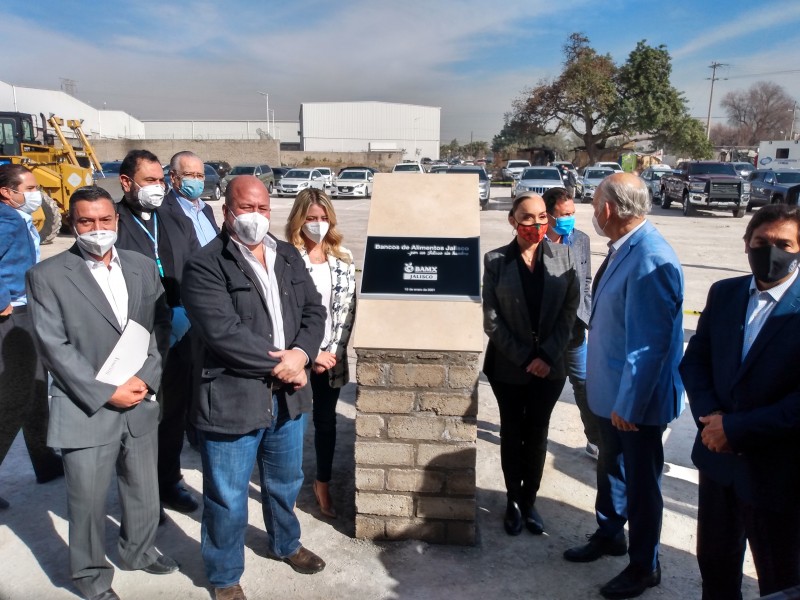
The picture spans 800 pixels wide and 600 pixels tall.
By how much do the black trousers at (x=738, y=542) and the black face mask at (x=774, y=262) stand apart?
0.84m

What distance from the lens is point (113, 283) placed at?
2.78 meters

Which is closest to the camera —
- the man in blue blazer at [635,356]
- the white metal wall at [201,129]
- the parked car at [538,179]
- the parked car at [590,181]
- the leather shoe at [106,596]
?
the man in blue blazer at [635,356]

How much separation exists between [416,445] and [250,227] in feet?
4.56

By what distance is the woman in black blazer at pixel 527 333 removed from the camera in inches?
128

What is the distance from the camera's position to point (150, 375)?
2846 millimetres

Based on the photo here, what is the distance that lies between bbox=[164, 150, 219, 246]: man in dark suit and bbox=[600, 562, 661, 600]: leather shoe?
2.95m

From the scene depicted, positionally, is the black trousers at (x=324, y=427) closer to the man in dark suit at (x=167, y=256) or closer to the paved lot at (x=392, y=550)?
the paved lot at (x=392, y=550)

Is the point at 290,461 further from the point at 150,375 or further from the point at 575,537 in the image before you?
the point at 575,537

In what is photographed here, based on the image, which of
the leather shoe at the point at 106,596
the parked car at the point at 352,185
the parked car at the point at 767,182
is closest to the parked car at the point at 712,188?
the parked car at the point at 767,182

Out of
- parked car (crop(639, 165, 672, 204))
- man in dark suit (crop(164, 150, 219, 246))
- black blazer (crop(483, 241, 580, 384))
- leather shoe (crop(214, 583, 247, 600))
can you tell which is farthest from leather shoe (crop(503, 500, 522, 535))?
parked car (crop(639, 165, 672, 204))

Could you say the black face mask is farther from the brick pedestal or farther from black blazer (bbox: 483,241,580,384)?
the brick pedestal

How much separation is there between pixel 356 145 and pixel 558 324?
72.8m

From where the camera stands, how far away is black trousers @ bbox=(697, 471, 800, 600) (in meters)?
2.21

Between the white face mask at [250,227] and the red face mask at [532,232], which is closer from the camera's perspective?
the white face mask at [250,227]
